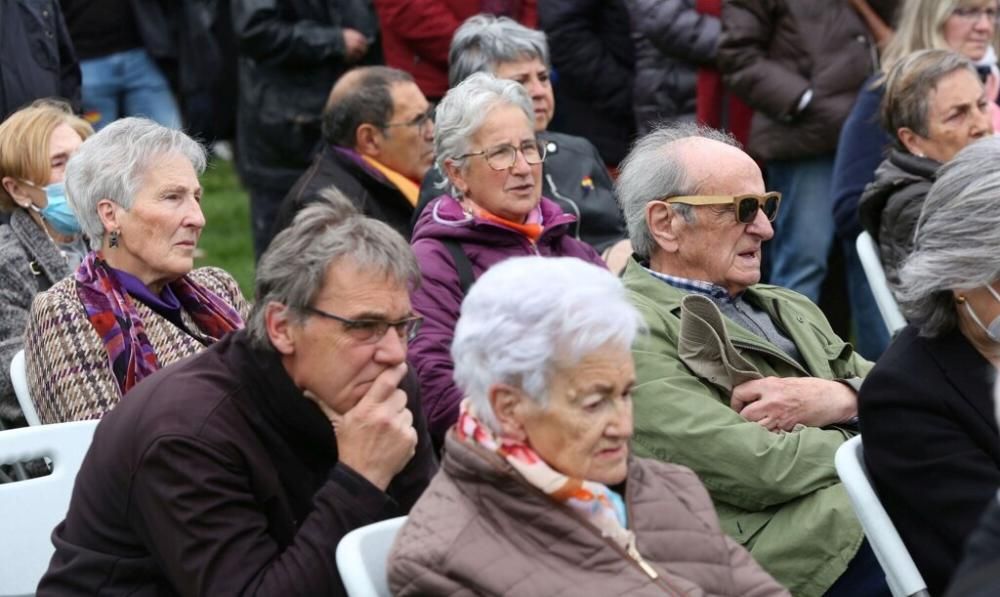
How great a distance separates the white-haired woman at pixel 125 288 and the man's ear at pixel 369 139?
163cm

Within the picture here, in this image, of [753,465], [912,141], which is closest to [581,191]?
[912,141]

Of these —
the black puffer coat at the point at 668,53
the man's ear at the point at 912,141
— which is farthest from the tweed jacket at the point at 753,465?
the black puffer coat at the point at 668,53

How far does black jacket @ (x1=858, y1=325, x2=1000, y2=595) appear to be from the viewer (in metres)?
3.51

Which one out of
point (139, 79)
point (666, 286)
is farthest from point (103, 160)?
point (139, 79)

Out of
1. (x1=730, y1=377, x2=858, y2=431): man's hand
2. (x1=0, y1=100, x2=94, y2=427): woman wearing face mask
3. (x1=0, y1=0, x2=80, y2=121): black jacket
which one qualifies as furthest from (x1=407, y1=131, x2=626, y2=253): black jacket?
(x1=730, y1=377, x2=858, y2=431): man's hand

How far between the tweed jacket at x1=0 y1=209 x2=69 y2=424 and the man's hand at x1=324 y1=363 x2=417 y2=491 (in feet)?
5.73

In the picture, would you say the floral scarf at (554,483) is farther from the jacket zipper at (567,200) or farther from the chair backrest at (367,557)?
the jacket zipper at (567,200)

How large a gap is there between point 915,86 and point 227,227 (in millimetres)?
5464

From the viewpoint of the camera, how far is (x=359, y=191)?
619cm

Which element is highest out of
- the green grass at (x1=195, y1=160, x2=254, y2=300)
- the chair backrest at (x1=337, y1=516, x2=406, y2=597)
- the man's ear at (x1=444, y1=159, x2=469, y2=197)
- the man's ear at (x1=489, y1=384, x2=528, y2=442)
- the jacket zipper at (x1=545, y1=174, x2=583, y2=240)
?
the man's ear at (x1=489, y1=384, x2=528, y2=442)

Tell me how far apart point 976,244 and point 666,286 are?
92cm

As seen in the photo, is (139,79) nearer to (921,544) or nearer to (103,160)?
(103,160)

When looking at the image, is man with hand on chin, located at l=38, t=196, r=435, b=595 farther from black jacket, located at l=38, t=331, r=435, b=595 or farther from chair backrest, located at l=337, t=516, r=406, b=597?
chair backrest, located at l=337, t=516, r=406, b=597

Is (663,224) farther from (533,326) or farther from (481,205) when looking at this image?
(533,326)
